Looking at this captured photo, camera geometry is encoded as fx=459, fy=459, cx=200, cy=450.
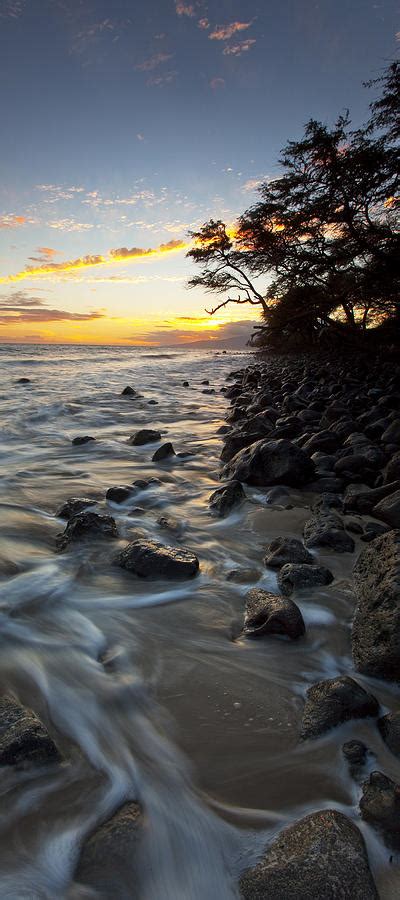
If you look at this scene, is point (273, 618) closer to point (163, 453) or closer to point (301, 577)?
point (301, 577)

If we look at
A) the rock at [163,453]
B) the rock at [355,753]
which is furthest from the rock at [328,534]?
the rock at [163,453]

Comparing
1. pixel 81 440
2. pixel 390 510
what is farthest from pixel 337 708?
pixel 81 440

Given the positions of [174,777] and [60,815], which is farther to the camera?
[174,777]

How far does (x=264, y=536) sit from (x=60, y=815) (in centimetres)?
245

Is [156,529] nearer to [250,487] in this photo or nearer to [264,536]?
[264,536]

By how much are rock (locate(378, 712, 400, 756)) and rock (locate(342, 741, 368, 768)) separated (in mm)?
93

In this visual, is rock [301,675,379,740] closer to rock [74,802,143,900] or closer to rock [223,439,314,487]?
rock [74,802,143,900]

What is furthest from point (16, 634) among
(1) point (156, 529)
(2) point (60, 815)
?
(1) point (156, 529)

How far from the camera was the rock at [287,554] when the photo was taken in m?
3.11

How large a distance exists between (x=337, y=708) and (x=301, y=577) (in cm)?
106

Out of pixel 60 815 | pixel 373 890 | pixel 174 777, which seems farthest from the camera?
pixel 174 777

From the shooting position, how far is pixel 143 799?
5.25 ft

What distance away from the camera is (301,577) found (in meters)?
2.85

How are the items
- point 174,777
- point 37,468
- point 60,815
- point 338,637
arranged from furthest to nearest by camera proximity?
1. point 37,468
2. point 338,637
3. point 174,777
4. point 60,815
